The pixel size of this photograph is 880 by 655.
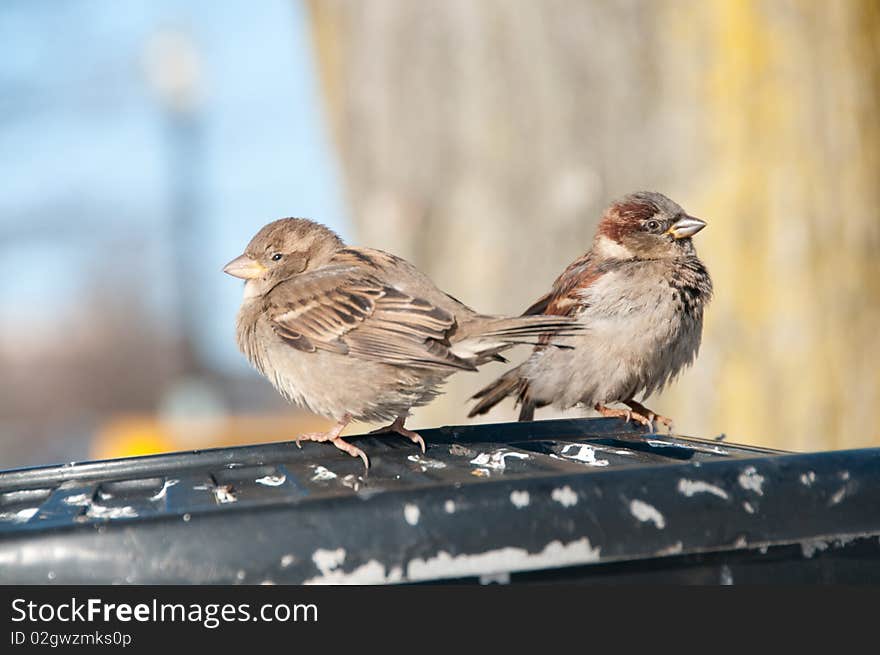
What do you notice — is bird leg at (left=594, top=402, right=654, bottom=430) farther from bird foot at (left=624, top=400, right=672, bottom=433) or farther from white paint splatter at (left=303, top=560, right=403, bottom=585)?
white paint splatter at (left=303, top=560, right=403, bottom=585)

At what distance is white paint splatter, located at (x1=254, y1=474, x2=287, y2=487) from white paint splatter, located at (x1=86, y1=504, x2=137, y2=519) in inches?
→ 13.7

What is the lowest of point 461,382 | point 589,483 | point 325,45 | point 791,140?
point 461,382

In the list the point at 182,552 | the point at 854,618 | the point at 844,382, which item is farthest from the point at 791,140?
the point at 182,552

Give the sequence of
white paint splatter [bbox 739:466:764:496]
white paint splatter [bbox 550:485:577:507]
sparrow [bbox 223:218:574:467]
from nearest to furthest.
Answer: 1. white paint splatter [bbox 550:485:577:507]
2. white paint splatter [bbox 739:466:764:496]
3. sparrow [bbox 223:218:574:467]

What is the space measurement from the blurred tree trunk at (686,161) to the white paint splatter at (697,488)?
11.5 ft

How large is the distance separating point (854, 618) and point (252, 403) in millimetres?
20674

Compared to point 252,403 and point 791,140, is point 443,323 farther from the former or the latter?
point 252,403

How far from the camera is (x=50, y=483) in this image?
278 centimetres

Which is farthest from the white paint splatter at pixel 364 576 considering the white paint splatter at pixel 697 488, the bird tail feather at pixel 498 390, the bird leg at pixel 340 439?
the bird tail feather at pixel 498 390

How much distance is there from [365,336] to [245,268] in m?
0.74

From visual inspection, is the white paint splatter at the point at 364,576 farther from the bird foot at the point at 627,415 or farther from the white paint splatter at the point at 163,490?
the bird foot at the point at 627,415

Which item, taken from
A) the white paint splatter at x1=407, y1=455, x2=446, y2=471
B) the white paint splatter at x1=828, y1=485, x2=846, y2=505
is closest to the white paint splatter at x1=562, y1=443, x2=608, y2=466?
the white paint splatter at x1=407, y1=455, x2=446, y2=471

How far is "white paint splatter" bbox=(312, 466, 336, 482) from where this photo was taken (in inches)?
103

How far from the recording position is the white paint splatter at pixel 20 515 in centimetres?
224
